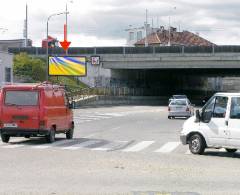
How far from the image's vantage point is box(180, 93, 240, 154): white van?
60.3 ft

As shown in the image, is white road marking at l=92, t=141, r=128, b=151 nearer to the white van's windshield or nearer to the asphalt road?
the asphalt road

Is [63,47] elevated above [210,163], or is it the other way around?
[63,47]

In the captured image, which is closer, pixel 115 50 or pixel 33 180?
pixel 33 180

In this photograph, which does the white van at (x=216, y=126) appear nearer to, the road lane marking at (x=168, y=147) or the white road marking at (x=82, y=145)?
the road lane marking at (x=168, y=147)

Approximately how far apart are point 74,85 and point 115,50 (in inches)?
288

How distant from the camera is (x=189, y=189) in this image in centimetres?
1179

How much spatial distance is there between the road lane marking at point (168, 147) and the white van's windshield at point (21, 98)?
4.74 m

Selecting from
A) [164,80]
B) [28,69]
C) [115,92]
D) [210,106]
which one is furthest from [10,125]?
[164,80]

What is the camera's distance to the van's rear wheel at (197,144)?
63.1 ft

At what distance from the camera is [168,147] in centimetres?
2211

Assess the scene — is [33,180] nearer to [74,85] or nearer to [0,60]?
[0,60]

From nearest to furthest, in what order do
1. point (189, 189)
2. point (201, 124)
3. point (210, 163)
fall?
1. point (189, 189)
2. point (210, 163)
3. point (201, 124)

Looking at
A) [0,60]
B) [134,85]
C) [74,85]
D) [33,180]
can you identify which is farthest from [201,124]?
[134,85]

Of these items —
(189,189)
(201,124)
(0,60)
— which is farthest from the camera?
(0,60)
